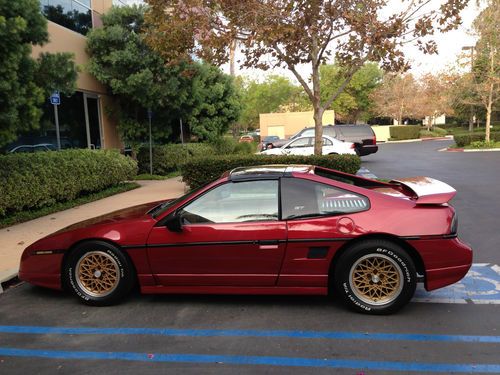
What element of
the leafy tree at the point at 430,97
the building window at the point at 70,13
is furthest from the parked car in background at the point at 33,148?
the leafy tree at the point at 430,97

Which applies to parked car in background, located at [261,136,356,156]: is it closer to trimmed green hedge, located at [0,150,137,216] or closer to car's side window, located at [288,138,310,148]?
car's side window, located at [288,138,310,148]

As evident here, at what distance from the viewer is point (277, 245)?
164 inches

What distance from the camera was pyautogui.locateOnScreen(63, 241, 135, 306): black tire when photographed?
4430mm

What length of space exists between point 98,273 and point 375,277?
8.89ft

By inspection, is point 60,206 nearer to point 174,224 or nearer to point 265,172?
point 174,224

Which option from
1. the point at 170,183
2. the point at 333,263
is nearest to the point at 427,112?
the point at 170,183

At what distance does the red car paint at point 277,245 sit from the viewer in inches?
160

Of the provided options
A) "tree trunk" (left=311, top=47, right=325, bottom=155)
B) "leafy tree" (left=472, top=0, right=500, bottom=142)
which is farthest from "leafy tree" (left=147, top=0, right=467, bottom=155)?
"leafy tree" (left=472, top=0, right=500, bottom=142)

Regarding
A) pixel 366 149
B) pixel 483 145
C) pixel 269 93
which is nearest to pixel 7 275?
pixel 366 149

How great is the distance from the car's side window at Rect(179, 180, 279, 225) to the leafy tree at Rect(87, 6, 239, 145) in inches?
333

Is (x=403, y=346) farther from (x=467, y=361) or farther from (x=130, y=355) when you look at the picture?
(x=130, y=355)

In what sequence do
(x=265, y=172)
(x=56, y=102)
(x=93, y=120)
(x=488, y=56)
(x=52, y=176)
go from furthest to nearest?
(x=488, y=56), (x=93, y=120), (x=56, y=102), (x=52, y=176), (x=265, y=172)

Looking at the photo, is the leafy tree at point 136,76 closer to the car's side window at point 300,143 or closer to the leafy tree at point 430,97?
the car's side window at point 300,143

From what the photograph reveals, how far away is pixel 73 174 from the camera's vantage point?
10.6m
